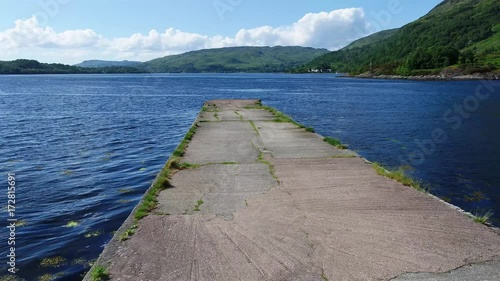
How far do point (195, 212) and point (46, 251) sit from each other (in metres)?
4.06

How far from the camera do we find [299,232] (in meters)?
9.50

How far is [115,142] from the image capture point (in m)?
28.9

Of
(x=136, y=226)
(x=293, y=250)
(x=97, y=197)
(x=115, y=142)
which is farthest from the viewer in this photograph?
(x=115, y=142)

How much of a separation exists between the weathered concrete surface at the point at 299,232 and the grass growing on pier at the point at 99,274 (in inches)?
6.1

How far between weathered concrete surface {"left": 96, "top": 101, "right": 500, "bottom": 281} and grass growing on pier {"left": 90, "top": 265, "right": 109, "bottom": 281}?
155 mm

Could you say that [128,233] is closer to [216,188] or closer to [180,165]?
[216,188]

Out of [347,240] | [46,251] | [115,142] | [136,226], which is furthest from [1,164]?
[347,240]

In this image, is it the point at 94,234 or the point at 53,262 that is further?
the point at 94,234

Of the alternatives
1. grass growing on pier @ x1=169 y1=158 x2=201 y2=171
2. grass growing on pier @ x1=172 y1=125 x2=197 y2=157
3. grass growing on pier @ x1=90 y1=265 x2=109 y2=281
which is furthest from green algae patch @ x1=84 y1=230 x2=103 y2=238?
grass growing on pier @ x1=172 y1=125 x2=197 y2=157

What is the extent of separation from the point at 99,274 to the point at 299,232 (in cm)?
430

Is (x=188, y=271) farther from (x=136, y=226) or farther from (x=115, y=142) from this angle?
(x=115, y=142)

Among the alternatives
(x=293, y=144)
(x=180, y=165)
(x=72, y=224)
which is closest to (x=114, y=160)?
(x=180, y=165)

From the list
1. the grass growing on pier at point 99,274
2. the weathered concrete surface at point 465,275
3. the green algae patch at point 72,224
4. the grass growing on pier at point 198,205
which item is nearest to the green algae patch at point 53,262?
the green algae patch at point 72,224

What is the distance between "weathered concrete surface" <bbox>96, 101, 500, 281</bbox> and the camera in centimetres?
782
